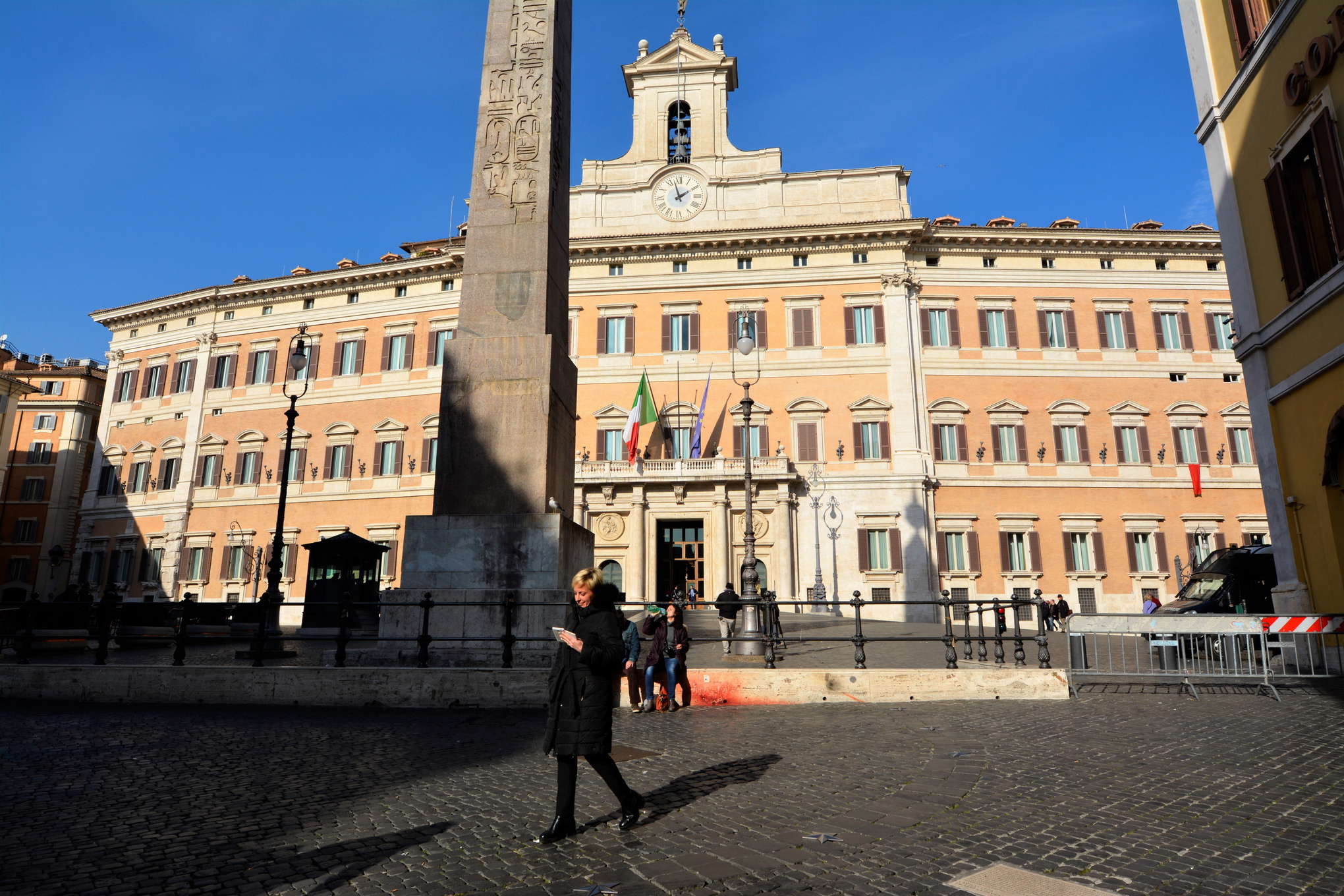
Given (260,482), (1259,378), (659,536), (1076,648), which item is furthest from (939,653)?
(260,482)

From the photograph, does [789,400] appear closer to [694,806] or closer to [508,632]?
[508,632]

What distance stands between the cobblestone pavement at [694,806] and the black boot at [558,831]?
0.20ft

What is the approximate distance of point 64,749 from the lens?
5.88m

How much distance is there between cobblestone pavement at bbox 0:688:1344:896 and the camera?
3234 millimetres

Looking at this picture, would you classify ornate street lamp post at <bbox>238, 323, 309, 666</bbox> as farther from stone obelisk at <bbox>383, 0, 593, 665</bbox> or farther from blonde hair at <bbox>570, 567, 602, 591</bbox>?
blonde hair at <bbox>570, 567, 602, 591</bbox>

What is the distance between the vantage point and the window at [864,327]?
30.2 meters

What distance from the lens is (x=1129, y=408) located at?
97.1 ft

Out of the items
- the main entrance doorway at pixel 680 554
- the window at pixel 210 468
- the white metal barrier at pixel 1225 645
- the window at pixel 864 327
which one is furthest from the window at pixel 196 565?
the white metal barrier at pixel 1225 645

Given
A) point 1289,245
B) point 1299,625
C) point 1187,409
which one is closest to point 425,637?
point 1299,625

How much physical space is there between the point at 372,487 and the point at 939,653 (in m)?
26.1

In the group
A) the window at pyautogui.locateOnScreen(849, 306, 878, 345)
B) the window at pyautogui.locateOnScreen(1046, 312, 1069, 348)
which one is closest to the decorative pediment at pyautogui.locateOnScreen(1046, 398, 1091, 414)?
the window at pyautogui.locateOnScreen(1046, 312, 1069, 348)

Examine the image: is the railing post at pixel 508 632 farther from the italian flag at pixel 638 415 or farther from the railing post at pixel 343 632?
the italian flag at pixel 638 415

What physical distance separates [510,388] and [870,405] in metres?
22.3

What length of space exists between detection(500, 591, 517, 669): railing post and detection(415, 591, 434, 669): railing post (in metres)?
0.74
